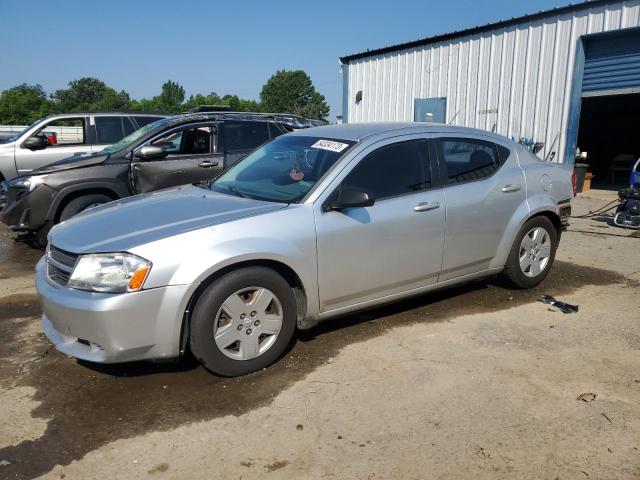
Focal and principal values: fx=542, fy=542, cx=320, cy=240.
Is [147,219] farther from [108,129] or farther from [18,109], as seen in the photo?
[18,109]

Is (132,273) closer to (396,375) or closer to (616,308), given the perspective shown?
(396,375)

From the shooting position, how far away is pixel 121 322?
3.16 metres

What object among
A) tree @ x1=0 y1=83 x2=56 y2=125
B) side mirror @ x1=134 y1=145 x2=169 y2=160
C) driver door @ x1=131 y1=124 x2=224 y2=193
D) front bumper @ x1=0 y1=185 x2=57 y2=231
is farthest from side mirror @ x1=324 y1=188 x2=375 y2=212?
tree @ x1=0 y1=83 x2=56 y2=125

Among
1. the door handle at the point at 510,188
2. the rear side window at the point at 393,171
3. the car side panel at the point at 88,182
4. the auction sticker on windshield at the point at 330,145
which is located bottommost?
the car side panel at the point at 88,182

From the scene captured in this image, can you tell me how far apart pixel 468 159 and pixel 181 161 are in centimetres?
398

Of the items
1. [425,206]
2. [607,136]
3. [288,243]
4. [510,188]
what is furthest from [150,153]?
[607,136]

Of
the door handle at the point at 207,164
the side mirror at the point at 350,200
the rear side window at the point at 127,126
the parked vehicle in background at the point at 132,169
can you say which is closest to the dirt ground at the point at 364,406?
the side mirror at the point at 350,200

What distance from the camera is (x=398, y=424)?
10.0 ft

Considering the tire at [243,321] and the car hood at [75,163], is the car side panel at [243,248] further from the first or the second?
the car hood at [75,163]

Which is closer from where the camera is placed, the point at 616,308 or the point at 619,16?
the point at 616,308

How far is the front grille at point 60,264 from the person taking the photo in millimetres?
3408

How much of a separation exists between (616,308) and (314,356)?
116 inches

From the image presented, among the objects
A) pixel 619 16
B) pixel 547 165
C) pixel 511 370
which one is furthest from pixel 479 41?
pixel 511 370

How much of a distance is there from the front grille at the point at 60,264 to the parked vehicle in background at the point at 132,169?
3.26 metres
